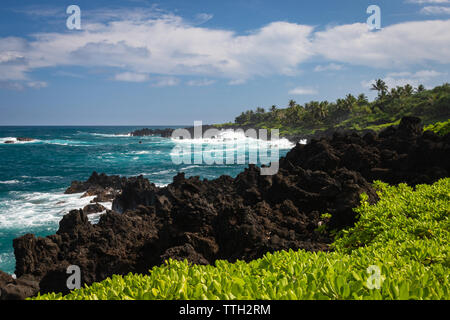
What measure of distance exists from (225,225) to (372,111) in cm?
10073

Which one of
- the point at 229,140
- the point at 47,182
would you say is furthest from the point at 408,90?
the point at 47,182

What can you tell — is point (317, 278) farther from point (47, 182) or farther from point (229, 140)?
point (229, 140)

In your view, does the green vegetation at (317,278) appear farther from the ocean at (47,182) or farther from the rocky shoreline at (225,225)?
the ocean at (47,182)

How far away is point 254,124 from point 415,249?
502ft

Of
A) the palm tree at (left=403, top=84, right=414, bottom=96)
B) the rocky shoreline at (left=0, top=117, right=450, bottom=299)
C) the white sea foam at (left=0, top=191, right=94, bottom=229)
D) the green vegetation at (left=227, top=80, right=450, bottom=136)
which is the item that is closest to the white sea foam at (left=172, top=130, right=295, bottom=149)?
the green vegetation at (left=227, top=80, right=450, bottom=136)

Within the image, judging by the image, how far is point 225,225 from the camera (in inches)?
447

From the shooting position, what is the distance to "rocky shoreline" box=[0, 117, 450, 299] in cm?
1049

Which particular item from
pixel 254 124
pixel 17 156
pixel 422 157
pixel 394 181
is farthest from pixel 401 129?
pixel 254 124

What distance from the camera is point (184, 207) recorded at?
11945mm

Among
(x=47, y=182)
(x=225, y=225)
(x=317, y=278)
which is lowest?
(x=47, y=182)

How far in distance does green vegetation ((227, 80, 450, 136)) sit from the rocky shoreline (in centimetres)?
6598

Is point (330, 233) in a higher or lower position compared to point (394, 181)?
lower

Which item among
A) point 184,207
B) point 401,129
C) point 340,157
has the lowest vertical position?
point 184,207

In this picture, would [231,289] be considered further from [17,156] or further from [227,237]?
[17,156]
